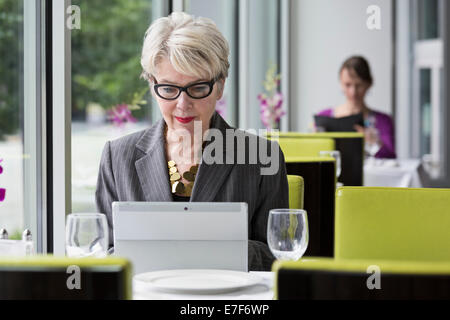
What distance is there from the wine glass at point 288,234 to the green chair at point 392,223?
54 centimetres

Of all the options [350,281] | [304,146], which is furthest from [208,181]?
[304,146]

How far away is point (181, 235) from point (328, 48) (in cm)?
619

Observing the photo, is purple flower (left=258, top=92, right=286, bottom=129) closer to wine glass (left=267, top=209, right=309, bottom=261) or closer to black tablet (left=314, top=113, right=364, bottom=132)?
black tablet (left=314, top=113, right=364, bottom=132)

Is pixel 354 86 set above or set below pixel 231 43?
below

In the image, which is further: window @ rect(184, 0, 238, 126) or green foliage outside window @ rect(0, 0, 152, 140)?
window @ rect(184, 0, 238, 126)

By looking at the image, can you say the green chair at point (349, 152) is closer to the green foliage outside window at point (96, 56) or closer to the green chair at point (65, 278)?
the green foliage outside window at point (96, 56)

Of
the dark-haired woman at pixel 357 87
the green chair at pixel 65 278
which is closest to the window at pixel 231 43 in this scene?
the dark-haired woman at pixel 357 87

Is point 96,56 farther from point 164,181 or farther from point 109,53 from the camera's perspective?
point 164,181

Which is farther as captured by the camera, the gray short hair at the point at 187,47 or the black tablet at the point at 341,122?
the black tablet at the point at 341,122

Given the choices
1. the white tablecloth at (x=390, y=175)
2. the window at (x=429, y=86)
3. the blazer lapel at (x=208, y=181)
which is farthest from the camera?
the window at (x=429, y=86)

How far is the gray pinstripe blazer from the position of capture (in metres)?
2.03

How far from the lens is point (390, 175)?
191 inches

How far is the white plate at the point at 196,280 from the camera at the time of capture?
1.45m

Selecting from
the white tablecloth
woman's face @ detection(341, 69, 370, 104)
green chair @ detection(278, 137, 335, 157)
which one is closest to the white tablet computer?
green chair @ detection(278, 137, 335, 157)
